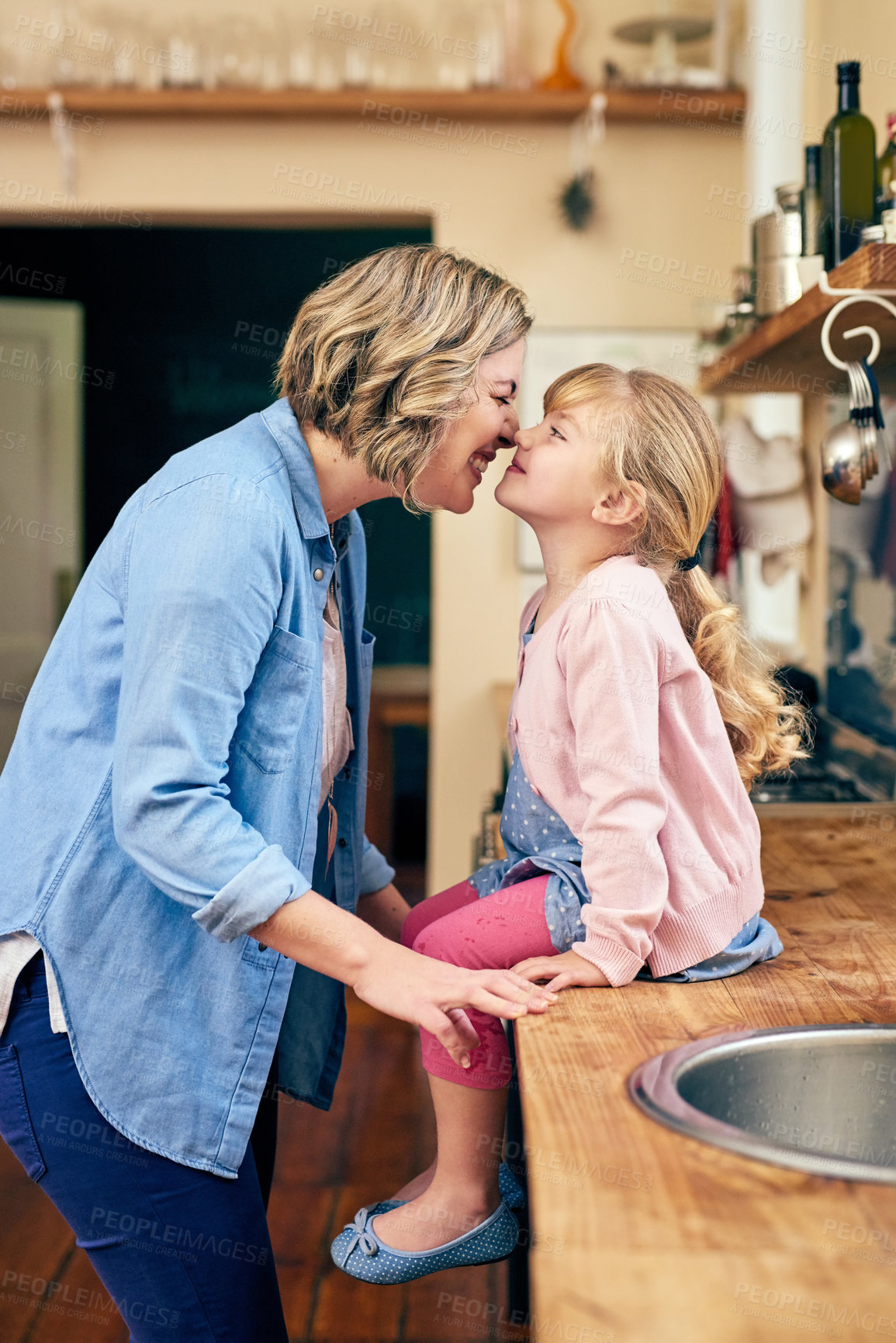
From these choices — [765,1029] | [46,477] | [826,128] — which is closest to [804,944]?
[765,1029]

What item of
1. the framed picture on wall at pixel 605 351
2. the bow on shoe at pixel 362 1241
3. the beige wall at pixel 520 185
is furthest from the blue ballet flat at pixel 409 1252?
the framed picture on wall at pixel 605 351

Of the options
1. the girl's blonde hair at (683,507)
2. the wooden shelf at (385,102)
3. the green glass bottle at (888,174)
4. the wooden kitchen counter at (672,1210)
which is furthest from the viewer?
the wooden shelf at (385,102)

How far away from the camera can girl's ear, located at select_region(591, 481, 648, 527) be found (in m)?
1.28

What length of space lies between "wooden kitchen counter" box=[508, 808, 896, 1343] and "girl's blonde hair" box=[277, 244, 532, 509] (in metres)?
0.56

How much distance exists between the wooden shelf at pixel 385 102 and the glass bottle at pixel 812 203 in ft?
5.52

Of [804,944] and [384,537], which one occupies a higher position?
[384,537]

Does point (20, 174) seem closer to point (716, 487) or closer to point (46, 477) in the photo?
point (46, 477)

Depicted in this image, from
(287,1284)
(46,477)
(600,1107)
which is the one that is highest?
(46,477)

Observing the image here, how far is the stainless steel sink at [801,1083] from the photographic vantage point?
0.96 metres

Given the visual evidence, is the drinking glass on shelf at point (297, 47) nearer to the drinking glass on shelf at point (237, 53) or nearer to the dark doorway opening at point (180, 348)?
the drinking glass on shelf at point (237, 53)

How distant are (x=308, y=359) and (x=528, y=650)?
1.25 ft

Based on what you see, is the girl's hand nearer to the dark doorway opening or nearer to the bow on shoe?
the bow on shoe

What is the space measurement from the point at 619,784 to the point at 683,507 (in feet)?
1.18

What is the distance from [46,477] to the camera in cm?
478
